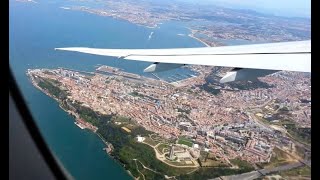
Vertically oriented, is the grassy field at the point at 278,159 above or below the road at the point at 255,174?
above

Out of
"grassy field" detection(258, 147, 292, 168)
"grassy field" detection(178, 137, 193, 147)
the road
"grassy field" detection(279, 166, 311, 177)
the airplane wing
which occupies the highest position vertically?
the airplane wing

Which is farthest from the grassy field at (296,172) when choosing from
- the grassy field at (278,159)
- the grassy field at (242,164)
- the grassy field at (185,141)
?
the grassy field at (185,141)

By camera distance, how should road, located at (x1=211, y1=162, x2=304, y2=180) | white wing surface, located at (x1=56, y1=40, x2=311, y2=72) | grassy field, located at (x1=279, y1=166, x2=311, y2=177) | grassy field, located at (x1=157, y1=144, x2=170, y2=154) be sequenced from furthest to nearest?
grassy field, located at (x1=157, y1=144, x2=170, y2=154) < road, located at (x1=211, y1=162, x2=304, y2=180) < grassy field, located at (x1=279, y1=166, x2=311, y2=177) < white wing surface, located at (x1=56, y1=40, x2=311, y2=72)

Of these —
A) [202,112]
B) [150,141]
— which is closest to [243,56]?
[150,141]

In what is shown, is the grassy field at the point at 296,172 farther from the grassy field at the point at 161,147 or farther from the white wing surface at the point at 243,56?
the grassy field at the point at 161,147

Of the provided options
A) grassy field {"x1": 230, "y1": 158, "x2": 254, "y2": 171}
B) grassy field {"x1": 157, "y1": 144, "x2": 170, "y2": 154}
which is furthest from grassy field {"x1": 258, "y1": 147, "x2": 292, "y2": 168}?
grassy field {"x1": 157, "y1": 144, "x2": 170, "y2": 154}

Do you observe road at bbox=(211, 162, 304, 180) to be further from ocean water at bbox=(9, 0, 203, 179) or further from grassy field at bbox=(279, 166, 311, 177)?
ocean water at bbox=(9, 0, 203, 179)

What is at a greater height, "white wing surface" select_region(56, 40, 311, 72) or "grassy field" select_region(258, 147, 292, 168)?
"white wing surface" select_region(56, 40, 311, 72)

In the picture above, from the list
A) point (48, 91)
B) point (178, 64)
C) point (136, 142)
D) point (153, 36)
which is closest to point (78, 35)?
point (153, 36)
